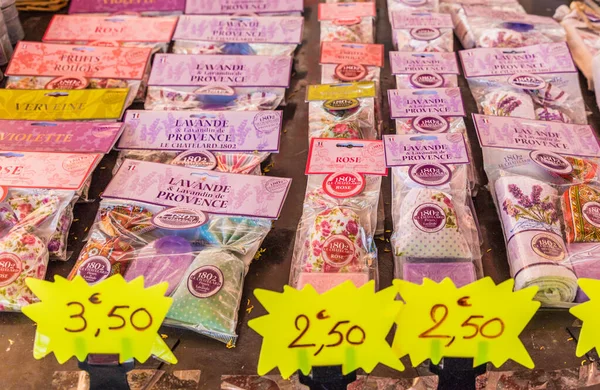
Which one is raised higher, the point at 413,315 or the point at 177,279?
the point at 413,315

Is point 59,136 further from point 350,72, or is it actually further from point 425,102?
point 425,102

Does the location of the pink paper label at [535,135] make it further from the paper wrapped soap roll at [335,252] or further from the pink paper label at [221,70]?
the pink paper label at [221,70]

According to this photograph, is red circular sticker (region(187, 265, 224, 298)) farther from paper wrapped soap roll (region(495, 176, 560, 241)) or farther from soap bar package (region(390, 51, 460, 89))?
soap bar package (region(390, 51, 460, 89))

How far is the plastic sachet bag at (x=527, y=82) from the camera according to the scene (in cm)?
171

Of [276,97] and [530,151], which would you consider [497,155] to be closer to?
[530,151]

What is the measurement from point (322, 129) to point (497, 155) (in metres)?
0.45

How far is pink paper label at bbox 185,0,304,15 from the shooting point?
7.06 ft

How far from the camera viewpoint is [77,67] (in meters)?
1.88

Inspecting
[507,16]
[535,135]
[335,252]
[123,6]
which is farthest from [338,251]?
[123,6]

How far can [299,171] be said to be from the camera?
1.61 metres

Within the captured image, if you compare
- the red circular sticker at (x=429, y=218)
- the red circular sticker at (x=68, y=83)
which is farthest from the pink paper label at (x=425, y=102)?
the red circular sticker at (x=68, y=83)


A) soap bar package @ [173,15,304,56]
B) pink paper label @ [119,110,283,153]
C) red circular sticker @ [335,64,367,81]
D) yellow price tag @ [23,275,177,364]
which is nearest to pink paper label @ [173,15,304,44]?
soap bar package @ [173,15,304,56]

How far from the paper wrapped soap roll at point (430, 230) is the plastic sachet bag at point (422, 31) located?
79 centimetres

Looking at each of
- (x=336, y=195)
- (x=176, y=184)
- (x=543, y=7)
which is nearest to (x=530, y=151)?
(x=336, y=195)
